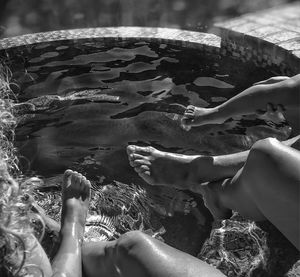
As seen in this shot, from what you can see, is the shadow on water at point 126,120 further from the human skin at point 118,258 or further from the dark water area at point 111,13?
the dark water area at point 111,13

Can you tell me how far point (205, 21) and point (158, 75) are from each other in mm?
2323

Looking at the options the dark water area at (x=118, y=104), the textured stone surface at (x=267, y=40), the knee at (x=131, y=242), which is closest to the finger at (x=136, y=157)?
the dark water area at (x=118, y=104)

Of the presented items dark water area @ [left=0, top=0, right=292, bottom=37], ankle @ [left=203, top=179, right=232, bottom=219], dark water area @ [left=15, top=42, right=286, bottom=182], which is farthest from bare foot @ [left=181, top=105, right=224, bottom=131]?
dark water area @ [left=0, top=0, right=292, bottom=37]

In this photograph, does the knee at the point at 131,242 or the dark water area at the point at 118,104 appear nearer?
the knee at the point at 131,242

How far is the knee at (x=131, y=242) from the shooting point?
218 cm

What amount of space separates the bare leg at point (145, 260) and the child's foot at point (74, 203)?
18.1 inches

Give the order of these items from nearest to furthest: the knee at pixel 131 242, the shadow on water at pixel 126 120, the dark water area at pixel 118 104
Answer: the knee at pixel 131 242 < the shadow on water at pixel 126 120 < the dark water area at pixel 118 104

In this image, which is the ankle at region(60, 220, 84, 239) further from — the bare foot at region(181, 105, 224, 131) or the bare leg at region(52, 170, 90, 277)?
the bare foot at region(181, 105, 224, 131)

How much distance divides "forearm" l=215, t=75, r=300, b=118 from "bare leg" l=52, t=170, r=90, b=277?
1.04 meters

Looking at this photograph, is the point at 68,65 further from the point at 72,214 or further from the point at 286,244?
the point at 286,244

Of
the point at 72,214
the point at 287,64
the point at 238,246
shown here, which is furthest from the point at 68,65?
the point at 238,246

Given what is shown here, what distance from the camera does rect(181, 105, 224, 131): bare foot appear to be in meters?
3.41

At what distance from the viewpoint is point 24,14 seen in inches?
302

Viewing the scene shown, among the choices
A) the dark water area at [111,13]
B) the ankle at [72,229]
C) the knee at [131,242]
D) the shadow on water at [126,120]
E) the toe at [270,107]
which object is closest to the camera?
the knee at [131,242]
